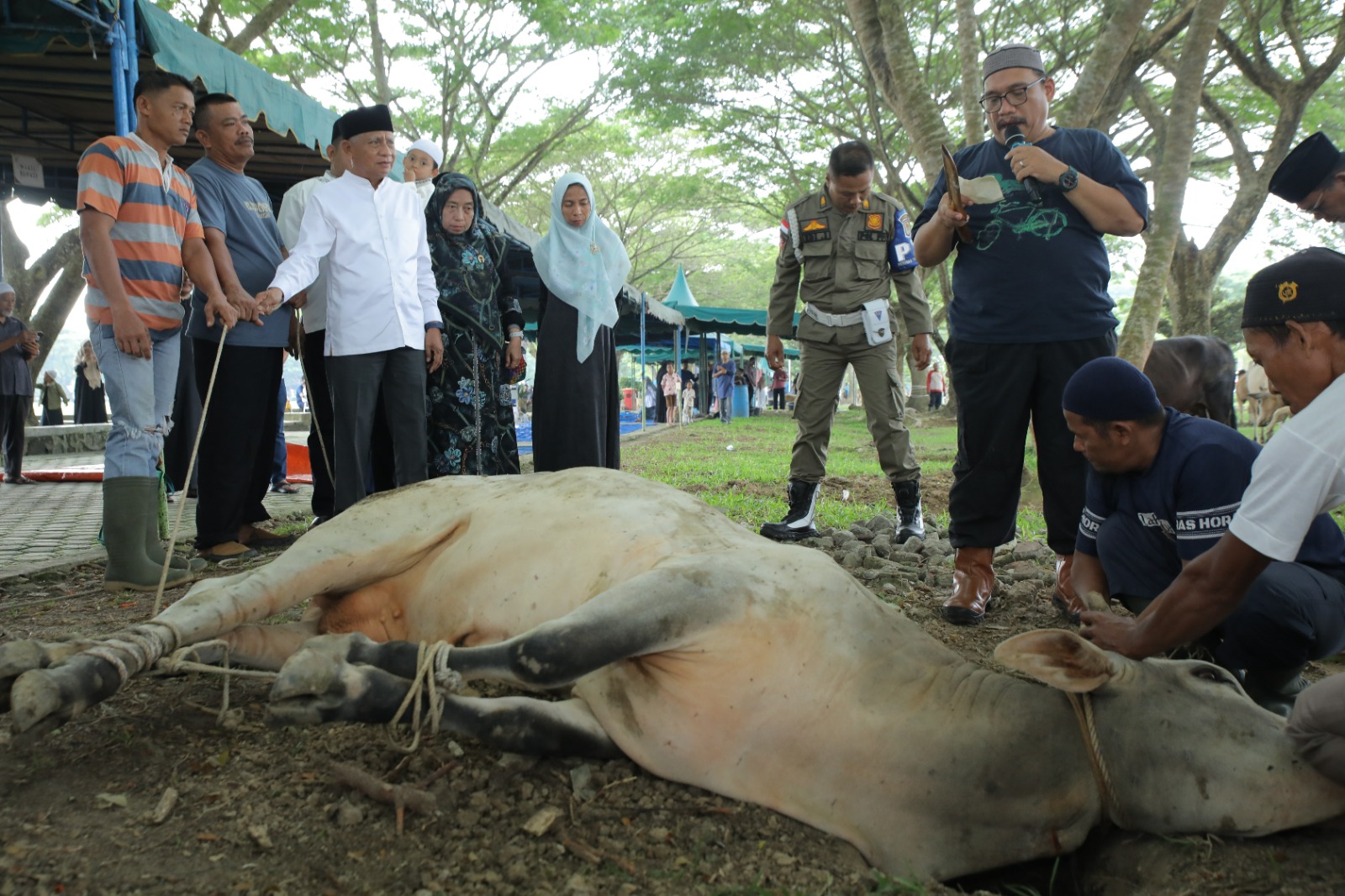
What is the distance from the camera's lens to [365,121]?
171 inches

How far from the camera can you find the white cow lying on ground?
1971 mm

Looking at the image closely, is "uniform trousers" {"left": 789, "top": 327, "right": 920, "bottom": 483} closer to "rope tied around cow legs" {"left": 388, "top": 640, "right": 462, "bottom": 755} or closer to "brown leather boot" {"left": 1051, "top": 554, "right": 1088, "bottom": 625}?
"brown leather boot" {"left": 1051, "top": 554, "right": 1088, "bottom": 625}

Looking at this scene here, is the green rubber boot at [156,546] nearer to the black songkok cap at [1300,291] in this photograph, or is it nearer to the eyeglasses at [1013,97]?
the eyeglasses at [1013,97]

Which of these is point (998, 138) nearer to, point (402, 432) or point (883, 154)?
point (402, 432)

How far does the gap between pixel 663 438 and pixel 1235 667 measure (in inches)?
569

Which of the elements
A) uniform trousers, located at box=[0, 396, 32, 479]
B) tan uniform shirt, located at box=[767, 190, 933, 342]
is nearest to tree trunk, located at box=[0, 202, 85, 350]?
uniform trousers, located at box=[0, 396, 32, 479]

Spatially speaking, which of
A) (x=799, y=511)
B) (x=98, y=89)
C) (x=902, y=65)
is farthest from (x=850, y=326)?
(x=98, y=89)

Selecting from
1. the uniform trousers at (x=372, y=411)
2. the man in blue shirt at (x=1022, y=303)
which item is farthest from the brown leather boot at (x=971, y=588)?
the uniform trousers at (x=372, y=411)

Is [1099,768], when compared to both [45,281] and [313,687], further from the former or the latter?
[45,281]

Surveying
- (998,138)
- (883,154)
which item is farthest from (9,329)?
(883,154)

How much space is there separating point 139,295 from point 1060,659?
3938 mm

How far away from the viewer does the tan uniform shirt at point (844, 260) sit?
5246mm

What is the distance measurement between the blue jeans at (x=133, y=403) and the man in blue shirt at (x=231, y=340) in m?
0.44

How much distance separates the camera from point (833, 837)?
6.61ft
